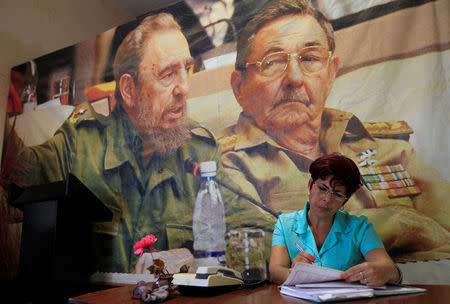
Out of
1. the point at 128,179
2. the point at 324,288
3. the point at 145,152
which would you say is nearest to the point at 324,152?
the point at 324,288

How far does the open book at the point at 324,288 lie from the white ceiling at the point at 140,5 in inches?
122

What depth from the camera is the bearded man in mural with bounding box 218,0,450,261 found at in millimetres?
1578

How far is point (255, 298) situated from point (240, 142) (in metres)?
1.09

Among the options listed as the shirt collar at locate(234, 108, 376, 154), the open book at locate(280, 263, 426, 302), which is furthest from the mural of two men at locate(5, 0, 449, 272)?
the open book at locate(280, 263, 426, 302)

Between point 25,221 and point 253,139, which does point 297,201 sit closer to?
point 253,139

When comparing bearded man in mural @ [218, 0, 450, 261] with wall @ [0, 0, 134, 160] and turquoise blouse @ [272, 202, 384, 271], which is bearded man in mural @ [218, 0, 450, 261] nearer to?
turquoise blouse @ [272, 202, 384, 271]

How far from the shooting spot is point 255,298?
1.05m

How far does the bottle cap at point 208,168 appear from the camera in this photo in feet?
6.85

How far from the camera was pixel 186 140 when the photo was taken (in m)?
2.22

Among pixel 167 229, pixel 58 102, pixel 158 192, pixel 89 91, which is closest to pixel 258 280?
pixel 167 229

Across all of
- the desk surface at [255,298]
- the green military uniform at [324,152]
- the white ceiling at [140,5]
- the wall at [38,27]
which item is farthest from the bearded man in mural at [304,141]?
the wall at [38,27]

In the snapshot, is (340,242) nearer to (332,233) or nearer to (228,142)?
(332,233)

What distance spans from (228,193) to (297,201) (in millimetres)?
394

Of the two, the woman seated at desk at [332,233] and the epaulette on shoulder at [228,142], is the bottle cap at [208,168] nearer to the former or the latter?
the epaulette on shoulder at [228,142]
